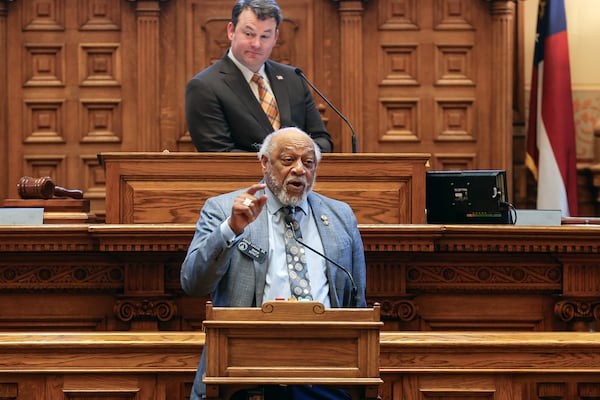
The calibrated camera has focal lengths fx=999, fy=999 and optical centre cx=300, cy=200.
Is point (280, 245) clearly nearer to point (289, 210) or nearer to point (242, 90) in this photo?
point (289, 210)

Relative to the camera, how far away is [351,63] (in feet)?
22.1

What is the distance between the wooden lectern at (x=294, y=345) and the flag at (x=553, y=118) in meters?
4.21

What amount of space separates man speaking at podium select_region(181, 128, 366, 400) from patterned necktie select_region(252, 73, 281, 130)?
4.25ft

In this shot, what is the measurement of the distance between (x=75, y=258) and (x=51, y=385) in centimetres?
97

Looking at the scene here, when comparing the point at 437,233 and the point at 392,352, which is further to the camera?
the point at 437,233

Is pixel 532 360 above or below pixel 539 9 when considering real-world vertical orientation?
below

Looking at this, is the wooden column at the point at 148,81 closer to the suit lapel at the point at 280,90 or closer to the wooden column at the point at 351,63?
the wooden column at the point at 351,63

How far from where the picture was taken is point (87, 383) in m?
3.30

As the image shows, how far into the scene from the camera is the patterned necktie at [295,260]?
3133 millimetres

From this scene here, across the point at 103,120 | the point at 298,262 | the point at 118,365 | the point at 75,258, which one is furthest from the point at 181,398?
the point at 103,120

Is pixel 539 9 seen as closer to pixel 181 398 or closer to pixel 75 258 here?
pixel 75 258

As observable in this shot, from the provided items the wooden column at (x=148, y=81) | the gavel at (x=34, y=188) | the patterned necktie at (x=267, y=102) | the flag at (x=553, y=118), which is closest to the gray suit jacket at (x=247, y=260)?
the patterned necktie at (x=267, y=102)

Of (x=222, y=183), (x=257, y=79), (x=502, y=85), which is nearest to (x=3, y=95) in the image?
(x=257, y=79)

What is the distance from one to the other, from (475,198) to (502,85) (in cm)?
264
